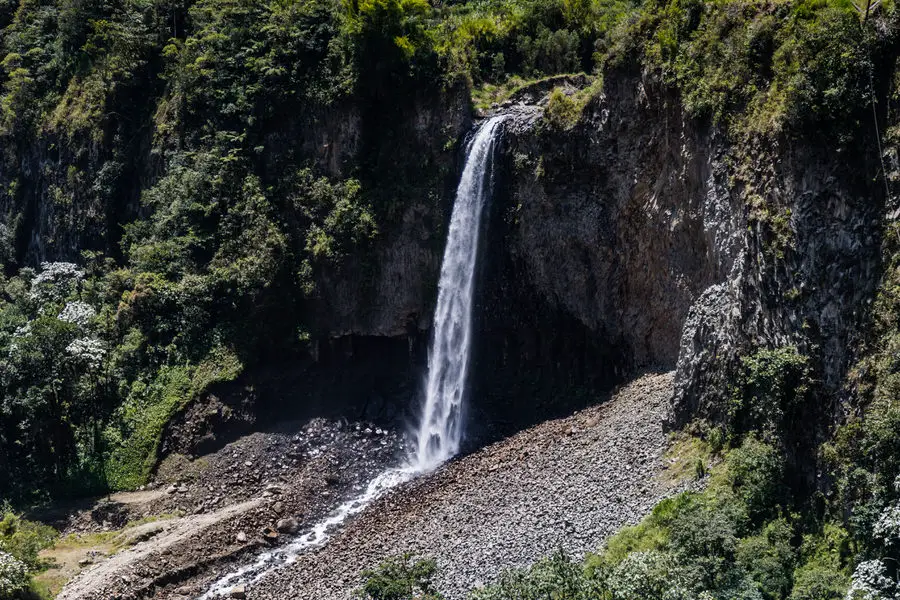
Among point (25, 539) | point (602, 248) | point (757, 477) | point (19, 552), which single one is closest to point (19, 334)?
point (25, 539)

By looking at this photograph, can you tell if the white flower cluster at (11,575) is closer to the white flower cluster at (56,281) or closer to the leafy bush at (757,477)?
the white flower cluster at (56,281)

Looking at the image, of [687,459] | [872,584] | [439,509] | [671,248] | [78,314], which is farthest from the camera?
[78,314]

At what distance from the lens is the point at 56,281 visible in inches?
1588

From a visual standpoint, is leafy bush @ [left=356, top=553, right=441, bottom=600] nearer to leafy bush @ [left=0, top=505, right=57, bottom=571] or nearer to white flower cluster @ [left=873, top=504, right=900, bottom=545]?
white flower cluster @ [left=873, top=504, right=900, bottom=545]

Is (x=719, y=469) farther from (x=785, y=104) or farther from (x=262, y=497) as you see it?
(x=262, y=497)

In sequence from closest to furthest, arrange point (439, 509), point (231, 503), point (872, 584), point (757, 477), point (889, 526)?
point (872, 584), point (889, 526), point (757, 477), point (439, 509), point (231, 503)

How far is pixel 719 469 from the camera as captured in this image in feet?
65.0

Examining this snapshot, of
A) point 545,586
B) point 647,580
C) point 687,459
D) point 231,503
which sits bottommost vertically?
point 231,503

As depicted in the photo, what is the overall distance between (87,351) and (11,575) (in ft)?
37.6

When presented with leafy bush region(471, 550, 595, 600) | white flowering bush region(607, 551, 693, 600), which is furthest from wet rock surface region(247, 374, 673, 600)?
white flowering bush region(607, 551, 693, 600)

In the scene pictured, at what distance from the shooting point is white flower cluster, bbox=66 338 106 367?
3266 centimetres

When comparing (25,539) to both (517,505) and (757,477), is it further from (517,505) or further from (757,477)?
(757,477)

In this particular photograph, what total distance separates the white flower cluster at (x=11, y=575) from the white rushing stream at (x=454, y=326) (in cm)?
1100

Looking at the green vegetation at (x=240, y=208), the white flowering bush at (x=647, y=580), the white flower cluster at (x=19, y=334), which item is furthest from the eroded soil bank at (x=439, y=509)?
the white flower cluster at (x=19, y=334)
